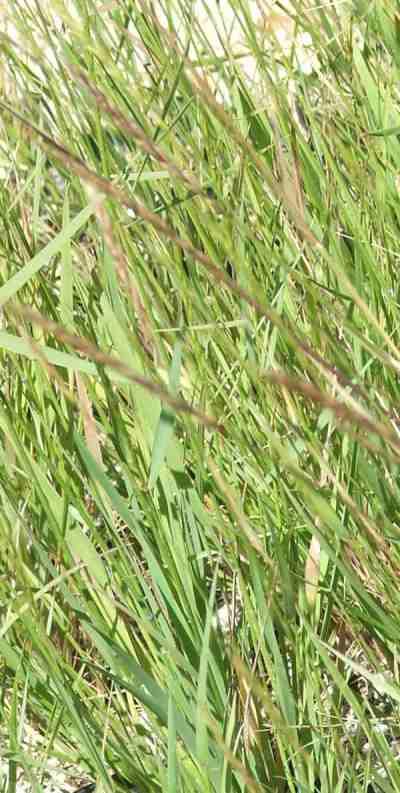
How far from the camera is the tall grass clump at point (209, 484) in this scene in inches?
33.4

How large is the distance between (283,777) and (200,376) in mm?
329

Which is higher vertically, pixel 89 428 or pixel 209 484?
pixel 89 428

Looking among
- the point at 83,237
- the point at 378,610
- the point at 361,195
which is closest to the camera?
the point at 378,610

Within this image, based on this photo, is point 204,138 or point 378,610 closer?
point 378,610

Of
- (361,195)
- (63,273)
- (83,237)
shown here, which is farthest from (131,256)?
(83,237)

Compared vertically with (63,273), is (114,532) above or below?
below

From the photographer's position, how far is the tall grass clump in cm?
85

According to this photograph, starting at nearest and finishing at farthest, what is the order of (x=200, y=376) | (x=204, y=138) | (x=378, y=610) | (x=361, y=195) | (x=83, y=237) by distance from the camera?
(x=378, y=610), (x=200, y=376), (x=361, y=195), (x=204, y=138), (x=83, y=237)

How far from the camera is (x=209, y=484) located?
1119 mm

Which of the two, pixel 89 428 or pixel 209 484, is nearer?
pixel 89 428

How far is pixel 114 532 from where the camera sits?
94 cm

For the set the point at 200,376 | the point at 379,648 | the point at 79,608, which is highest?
the point at 200,376

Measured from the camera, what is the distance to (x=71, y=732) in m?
1.03

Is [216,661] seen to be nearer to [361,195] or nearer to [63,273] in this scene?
[63,273]
